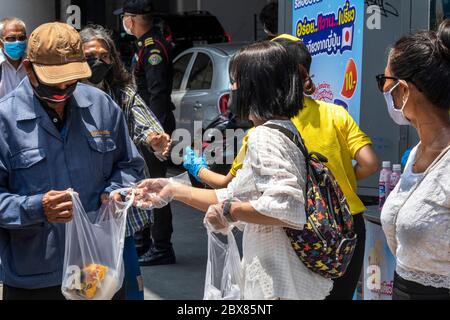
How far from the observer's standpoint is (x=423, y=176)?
8.74 feet

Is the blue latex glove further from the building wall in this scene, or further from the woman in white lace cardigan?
the building wall

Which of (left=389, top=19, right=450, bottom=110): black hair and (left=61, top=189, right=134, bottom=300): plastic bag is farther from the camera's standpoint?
(left=61, top=189, right=134, bottom=300): plastic bag

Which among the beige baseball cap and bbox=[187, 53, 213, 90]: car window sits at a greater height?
the beige baseball cap

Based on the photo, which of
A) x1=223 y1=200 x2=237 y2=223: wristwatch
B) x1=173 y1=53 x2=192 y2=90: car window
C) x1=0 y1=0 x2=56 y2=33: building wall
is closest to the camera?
x1=223 y1=200 x2=237 y2=223: wristwatch

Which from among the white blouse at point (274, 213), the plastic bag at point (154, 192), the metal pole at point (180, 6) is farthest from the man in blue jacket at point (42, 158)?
the metal pole at point (180, 6)

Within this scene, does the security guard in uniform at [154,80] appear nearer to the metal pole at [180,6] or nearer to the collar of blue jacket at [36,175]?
the collar of blue jacket at [36,175]

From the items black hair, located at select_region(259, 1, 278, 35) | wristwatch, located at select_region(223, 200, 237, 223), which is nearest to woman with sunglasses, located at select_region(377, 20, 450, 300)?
wristwatch, located at select_region(223, 200, 237, 223)

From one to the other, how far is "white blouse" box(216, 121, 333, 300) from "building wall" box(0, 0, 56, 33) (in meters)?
7.43

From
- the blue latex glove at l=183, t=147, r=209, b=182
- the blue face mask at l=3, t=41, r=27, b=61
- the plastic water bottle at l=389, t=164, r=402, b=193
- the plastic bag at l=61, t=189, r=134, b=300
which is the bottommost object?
the plastic water bottle at l=389, t=164, r=402, b=193

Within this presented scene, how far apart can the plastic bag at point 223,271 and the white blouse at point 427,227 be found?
0.59m

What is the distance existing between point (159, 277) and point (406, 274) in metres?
3.68

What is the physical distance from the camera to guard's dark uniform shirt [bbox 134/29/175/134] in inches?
247
